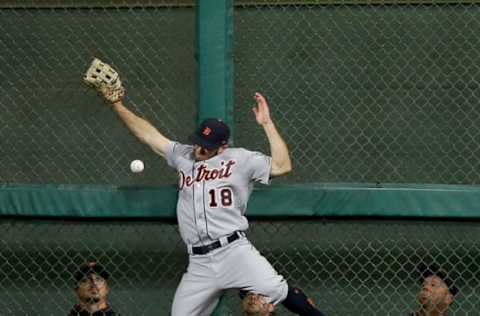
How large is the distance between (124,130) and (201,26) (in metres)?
1.60

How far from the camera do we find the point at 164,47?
6.04 meters

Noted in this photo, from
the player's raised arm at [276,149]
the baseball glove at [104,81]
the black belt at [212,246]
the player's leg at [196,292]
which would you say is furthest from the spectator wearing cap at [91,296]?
the player's raised arm at [276,149]

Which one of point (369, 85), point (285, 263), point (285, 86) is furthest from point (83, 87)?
point (369, 85)

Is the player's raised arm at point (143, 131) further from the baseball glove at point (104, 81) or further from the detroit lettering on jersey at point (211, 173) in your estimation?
the detroit lettering on jersey at point (211, 173)

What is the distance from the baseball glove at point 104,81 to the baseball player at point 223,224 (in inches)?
21.2

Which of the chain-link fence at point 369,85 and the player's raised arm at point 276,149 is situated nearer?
the player's raised arm at point 276,149

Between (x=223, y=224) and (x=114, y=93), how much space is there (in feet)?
3.07

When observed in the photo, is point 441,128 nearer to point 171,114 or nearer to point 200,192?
point 171,114

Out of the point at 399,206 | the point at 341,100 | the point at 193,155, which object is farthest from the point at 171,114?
the point at 399,206

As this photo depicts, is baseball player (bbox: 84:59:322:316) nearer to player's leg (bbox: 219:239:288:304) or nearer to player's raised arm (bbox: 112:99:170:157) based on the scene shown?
player's leg (bbox: 219:239:288:304)

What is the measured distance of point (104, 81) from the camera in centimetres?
446

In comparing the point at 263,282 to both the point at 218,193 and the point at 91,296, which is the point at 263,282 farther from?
the point at 91,296

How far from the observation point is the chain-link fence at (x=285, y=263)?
5.80 meters

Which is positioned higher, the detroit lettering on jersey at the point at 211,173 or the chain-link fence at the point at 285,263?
the detroit lettering on jersey at the point at 211,173
